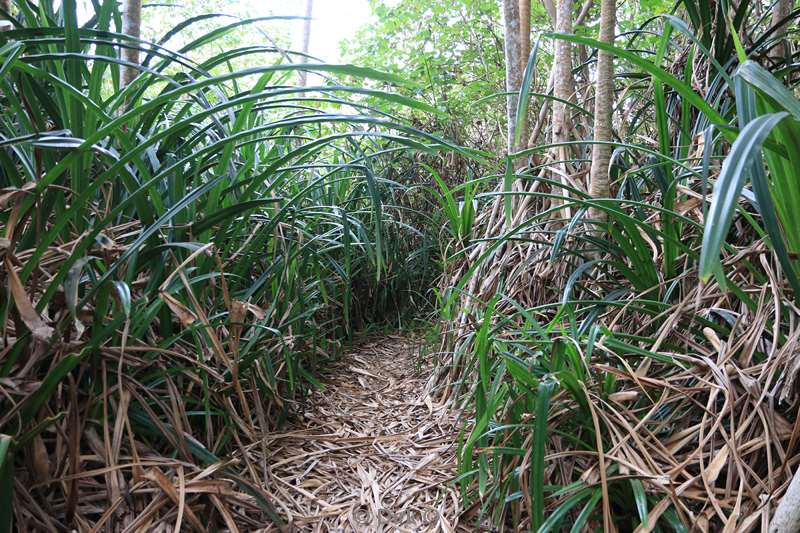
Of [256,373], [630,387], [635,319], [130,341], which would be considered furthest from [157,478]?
[635,319]

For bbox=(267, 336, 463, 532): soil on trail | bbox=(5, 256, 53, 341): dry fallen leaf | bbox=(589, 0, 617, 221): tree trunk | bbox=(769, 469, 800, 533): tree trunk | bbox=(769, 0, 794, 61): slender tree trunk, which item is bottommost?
Result: bbox=(267, 336, 463, 532): soil on trail

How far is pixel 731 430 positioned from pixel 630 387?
21cm

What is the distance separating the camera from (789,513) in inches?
24.3

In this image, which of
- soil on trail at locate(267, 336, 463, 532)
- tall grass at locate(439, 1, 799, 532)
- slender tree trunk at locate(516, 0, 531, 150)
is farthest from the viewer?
slender tree trunk at locate(516, 0, 531, 150)

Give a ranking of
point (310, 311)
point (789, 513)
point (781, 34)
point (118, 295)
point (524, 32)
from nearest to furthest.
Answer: point (789, 513) < point (118, 295) < point (781, 34) < point (310, 311) < point (524, 32)

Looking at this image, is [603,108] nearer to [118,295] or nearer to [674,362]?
[674,362]

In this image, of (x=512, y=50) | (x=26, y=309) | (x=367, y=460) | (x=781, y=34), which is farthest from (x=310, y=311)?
(x=781, y=34)

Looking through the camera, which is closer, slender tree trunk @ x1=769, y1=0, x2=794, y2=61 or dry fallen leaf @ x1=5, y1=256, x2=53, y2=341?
dry fallen leaf @ x1=5, y1=256, x2=53, y2=341

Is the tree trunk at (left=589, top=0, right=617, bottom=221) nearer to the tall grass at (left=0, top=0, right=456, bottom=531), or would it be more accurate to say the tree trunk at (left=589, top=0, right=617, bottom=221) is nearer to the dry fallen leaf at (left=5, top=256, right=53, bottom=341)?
the tall grass at (left=0, top=0, right=456, bottom=531)

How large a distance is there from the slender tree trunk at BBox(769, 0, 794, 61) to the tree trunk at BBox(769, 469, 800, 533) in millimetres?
1160

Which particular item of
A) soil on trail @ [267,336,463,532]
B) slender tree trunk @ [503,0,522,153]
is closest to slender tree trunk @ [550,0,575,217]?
slender tree trunk @ [503,0,522,153]

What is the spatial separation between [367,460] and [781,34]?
5.10 ft

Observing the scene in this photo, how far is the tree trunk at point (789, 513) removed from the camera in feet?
2.01

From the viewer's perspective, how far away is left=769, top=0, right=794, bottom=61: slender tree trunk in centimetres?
129
